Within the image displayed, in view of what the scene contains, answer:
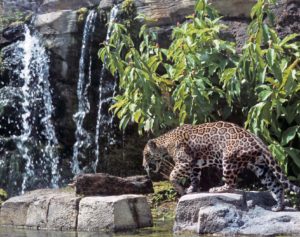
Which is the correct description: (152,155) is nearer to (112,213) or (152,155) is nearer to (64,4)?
(112,213)

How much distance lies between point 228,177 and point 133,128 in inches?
210

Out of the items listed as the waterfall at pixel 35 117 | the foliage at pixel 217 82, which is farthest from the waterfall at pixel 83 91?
the foliage at pixel 217 82

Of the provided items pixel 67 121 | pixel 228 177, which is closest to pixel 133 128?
pixel 67 121

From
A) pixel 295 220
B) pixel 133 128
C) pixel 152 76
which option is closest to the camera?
pixel 295 220

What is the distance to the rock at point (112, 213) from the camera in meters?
10.0

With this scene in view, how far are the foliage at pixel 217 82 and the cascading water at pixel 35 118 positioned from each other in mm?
3548

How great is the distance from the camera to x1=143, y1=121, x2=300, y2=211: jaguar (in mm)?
10461

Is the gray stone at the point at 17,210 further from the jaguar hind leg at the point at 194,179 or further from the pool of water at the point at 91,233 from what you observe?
the jaguar hind leg at the point at 194,179

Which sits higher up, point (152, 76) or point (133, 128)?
point (152, 76)

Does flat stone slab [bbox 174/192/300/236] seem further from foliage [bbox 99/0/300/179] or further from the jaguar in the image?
foliage [bbox 99/0/300/179]

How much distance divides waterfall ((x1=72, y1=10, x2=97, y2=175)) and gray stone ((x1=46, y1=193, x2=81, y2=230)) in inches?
209

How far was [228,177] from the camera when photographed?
10648 mm

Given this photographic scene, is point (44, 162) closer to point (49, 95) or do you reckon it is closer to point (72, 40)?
point (49, 95)

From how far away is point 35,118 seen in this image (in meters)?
16.5
